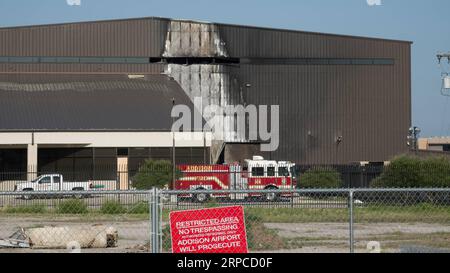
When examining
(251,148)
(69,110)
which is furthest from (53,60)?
(251,148)

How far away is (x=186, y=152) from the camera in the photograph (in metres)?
53.4

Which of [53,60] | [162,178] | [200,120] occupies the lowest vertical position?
[162,178]

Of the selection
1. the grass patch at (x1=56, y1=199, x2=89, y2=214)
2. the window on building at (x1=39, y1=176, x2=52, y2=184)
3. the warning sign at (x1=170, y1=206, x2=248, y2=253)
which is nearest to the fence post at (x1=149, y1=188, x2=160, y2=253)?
the warning sign at (x1=170, y1=206, x2=248, y2=253)

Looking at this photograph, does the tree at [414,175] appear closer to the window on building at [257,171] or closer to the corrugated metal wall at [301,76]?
the window on building at [257,171]

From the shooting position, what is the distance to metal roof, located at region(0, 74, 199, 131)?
176 feet

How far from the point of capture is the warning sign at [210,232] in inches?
401

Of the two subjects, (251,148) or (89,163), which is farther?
(251,148)

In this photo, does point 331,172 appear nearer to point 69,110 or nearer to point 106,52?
point 69,110

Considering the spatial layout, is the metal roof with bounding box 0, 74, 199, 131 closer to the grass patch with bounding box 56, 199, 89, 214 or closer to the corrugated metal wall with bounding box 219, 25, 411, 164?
the corrugated metal wall with bounding box 219, 25, 411, 164

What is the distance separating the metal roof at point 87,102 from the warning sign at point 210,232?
143 ft

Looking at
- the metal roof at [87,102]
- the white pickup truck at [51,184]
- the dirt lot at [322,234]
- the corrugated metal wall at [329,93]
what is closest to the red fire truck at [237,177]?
the white pickup truck at [51,184]

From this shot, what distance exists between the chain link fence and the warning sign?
101 mm

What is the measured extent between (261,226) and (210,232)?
28.4ft

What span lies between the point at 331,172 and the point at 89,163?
18394 millimetres
